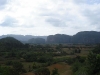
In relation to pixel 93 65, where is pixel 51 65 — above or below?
below

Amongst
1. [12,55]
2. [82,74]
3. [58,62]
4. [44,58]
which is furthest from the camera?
[12,55]

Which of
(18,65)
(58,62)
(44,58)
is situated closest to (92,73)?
(18,65)

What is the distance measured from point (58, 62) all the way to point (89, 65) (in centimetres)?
2559

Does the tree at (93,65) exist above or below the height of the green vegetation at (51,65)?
above

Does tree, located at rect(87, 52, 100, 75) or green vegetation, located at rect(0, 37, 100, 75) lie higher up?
tree, located at rect(87, 52, 100, 75)

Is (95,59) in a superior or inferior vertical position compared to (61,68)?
superior

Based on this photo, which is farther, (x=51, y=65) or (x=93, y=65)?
(x=51, y=65)

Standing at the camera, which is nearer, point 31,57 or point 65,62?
point 65,62

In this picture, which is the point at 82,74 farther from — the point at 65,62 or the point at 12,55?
the point at 12,55

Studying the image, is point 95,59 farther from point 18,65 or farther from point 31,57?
point 31,57

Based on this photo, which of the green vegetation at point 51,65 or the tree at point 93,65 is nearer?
the tree at point 93,65

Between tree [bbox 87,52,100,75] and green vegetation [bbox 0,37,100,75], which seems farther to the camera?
green vegetation [bbox 0,37,100,75]

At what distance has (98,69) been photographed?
112 feet

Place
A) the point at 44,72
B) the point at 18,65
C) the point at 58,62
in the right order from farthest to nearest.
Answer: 1. the point at 58,62
2. the point at 18,65
3. the point at 44,72
